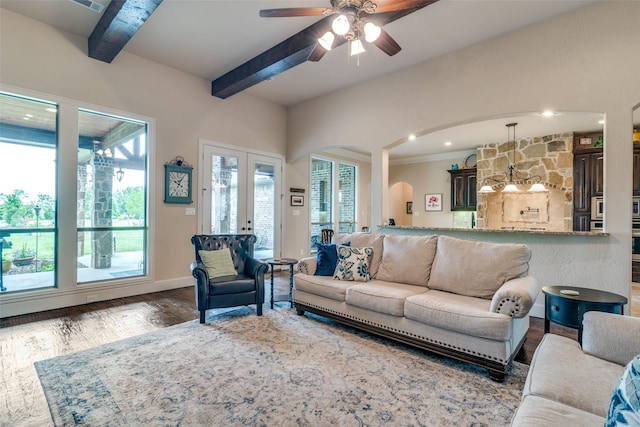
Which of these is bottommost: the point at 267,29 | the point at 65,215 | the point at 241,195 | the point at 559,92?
the point at 65,215

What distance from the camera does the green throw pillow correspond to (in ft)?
11.8

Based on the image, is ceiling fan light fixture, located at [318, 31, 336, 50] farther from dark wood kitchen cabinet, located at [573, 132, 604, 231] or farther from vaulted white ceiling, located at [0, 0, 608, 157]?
dark wood kitchen cabinet, located at [573, 132, 604, 231]

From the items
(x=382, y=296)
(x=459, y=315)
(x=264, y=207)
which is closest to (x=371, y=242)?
(x=382, y=296)

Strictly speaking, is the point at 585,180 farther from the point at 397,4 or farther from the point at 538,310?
the point at 397,4

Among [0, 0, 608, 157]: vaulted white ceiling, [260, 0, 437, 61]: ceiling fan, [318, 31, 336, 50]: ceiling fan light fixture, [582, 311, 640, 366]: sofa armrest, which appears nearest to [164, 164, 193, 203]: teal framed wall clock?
[0, 0, 608, 157]: vaulted white ceiling

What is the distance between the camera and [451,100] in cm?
413

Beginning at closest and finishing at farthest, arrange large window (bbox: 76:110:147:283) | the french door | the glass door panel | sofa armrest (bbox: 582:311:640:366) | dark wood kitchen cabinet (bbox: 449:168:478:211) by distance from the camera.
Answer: sofa armrest (bbox: 582:311:640:366) → large window (bbox: 76:110:147:283) → the french door → the glass door panel → dark wood kitchen cabinet (bbox: 449:168:478:211)

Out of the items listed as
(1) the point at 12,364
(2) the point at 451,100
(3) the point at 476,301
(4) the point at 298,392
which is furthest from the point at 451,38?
(1) the point at 12,364

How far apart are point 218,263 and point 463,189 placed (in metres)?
6.73

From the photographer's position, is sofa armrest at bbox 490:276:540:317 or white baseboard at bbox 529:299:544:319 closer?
sofa armrest at bbox 490:276:540:317

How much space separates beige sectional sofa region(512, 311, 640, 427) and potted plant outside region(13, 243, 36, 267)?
496 cm

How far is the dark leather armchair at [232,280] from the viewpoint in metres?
3.32

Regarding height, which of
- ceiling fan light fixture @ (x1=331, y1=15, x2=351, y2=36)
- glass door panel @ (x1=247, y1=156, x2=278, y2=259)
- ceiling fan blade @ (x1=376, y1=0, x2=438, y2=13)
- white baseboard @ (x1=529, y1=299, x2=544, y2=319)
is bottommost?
white baseboard @ (x1=529, y1=299, x2=544, y2=319)

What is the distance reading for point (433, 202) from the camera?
884 cm
